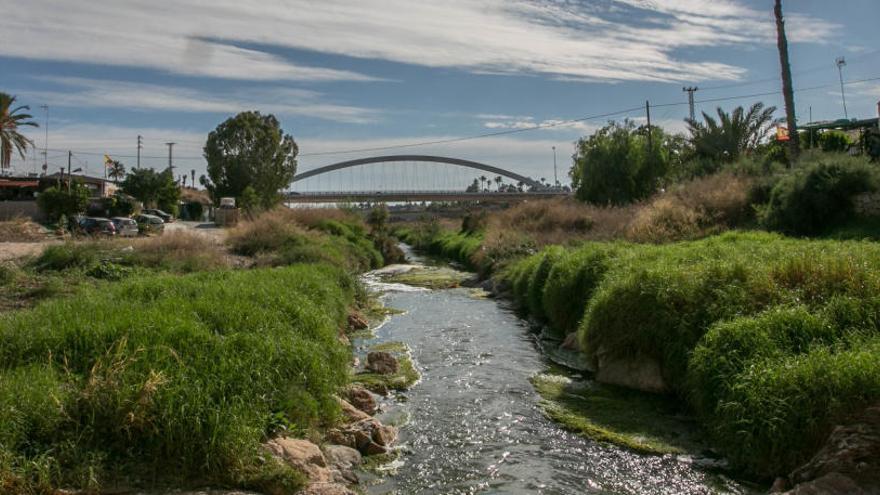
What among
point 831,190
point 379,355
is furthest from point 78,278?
point 831,190

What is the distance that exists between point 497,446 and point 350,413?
240 cm

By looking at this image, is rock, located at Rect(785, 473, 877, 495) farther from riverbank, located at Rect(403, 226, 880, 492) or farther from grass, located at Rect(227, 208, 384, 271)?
grass, located at Rect(227, 208, 384, 271)

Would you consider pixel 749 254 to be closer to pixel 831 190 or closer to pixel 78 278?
pixel 831 190

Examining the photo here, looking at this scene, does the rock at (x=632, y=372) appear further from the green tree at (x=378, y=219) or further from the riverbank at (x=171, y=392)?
the green tree at (x=378, y=219)

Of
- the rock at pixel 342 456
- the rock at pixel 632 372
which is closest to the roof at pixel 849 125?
the rock at pixel 632 372

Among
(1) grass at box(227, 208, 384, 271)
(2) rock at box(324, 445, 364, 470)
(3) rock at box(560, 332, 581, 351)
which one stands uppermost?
(1) grass at box(227, 208, 384, 271)

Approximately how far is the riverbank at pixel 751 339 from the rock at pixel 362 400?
4.63 m

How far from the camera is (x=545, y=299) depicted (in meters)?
19.9

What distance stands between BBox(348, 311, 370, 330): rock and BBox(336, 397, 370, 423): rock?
8837mm

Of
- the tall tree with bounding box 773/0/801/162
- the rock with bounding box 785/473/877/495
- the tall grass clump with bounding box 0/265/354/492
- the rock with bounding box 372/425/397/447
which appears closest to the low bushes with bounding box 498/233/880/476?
the rock with bounding box 785/473/877/495

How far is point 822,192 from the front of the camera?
20.8 metres

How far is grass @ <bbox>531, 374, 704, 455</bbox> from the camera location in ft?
31.2

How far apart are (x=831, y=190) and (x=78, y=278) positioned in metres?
22.6

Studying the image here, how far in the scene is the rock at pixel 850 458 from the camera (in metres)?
6.81
